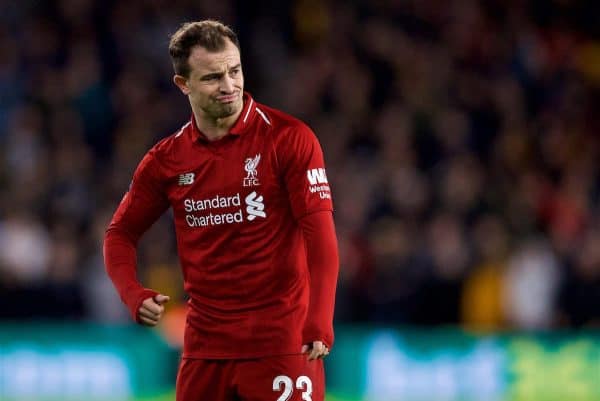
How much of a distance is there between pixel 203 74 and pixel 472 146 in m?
8.04

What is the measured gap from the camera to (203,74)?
17.7ft

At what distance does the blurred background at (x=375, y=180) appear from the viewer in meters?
11.2

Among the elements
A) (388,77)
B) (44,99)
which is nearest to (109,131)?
(44,99)

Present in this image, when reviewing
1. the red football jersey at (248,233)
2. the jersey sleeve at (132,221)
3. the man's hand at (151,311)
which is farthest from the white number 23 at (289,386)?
the jersey sleeve at (132,221)

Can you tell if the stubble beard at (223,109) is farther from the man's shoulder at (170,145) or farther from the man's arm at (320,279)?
the man's arm at (320,279)

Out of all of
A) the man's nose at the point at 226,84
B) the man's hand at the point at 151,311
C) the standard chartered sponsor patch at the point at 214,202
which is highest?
the man's nose at the point at 226,84

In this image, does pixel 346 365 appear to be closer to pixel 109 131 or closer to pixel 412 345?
pixel 412 345

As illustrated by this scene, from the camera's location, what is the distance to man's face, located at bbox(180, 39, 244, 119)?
535cm

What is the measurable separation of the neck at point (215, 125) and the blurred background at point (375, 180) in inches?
233

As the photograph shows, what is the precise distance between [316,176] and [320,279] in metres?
0.43

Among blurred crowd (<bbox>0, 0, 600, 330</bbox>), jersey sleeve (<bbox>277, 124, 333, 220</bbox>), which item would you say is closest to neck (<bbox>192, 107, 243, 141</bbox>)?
jersey sleeve (<bbox>277, 124, 333, 220</bbox>)

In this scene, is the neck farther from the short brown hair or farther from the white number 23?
the white number 23

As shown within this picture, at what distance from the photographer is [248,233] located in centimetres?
539

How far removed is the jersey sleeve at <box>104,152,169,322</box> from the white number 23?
0.74 meters
